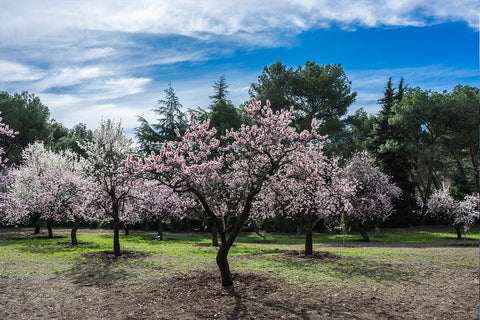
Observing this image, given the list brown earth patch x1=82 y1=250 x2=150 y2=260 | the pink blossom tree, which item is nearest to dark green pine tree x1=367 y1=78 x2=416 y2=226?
the pink blossom tree

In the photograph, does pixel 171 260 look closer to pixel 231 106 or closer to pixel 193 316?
pixel 193 316

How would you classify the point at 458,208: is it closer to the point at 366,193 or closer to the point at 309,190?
the point at 366,193

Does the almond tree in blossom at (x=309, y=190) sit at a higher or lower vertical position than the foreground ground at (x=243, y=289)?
higher

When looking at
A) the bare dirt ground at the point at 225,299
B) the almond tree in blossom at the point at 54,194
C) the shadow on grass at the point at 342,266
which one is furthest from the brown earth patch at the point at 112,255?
the shadow on grass at the point at 342,266

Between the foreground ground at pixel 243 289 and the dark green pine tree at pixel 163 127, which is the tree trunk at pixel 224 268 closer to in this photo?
the foreground ground at pixel 243 289

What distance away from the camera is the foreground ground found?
802 cm

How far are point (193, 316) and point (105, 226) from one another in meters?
40.0

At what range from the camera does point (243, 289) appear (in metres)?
9.79

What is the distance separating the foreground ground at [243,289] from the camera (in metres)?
8.02

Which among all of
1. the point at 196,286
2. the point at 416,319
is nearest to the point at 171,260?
the point at 196,286

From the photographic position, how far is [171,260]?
49.4 ft

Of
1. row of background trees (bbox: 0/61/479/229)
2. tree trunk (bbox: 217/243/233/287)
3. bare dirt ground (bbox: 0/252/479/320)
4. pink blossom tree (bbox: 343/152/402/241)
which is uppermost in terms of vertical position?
row of background trees (bbox: 0/61/479/229)

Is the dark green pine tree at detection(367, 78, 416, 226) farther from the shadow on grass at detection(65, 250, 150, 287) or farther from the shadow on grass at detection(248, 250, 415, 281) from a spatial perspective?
the shadow on grass at detection(65, 250, 150, 287)

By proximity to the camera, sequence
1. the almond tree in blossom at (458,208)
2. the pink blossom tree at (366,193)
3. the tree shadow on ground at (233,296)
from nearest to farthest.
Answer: the tree shadow on ground at (233,296), the almond tree in blossom at (458,208), the pink blossom tree at (366,193)
